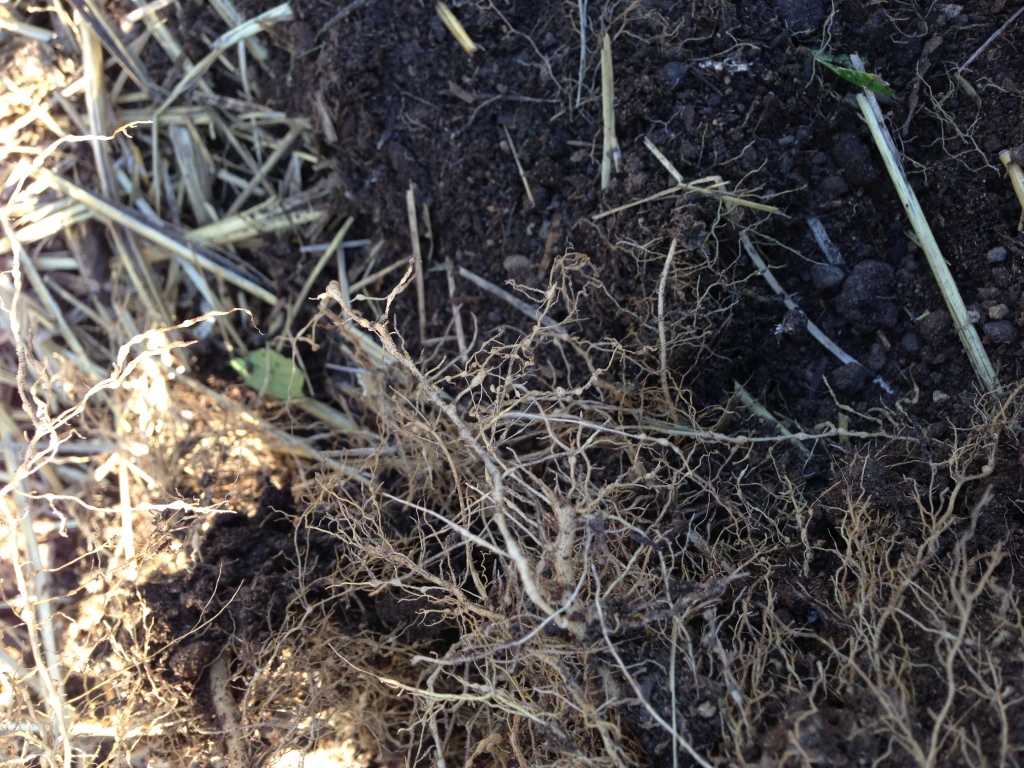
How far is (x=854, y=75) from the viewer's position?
145 cm

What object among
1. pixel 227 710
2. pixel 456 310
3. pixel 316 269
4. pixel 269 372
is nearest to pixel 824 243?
pixel 456 310

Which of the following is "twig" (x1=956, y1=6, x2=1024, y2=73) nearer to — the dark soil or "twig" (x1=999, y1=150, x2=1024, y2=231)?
the dark soil

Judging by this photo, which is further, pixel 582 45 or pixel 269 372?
pixel 269 372

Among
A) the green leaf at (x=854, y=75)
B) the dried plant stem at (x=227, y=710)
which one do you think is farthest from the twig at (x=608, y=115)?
the dried plant stem at (x=227, y=710)

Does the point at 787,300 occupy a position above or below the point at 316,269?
below

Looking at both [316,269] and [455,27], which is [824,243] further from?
[316,269]

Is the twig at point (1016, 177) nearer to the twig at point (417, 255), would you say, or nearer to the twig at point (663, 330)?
the twig at point (663, 330)

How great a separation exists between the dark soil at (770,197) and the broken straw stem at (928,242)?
0.02 meters

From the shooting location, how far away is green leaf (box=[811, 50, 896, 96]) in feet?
4.75

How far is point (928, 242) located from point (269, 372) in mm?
1420

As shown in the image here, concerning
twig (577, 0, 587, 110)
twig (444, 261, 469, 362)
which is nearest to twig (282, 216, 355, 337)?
twig (444, 261, 469, 362)

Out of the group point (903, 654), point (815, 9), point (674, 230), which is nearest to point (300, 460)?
point (674, 230)

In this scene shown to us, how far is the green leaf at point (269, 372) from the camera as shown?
177 cm

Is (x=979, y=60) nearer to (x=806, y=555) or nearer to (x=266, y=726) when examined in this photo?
(x=806, y=555)
